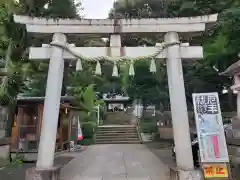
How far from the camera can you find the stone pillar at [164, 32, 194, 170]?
658 centimetres

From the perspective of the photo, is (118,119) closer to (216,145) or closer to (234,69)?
(234,69)

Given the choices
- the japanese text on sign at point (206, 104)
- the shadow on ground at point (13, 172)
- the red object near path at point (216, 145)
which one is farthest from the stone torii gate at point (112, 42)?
the shadow on ground at point (13, 172)

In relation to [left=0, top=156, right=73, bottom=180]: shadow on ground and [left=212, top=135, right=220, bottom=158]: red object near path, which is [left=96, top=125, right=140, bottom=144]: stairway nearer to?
[left=0, top=156, right=73, bottom=180]: shadow on ground

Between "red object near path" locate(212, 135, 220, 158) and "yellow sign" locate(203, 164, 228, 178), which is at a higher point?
"red object near path" locate(212, 135, 220, 158)

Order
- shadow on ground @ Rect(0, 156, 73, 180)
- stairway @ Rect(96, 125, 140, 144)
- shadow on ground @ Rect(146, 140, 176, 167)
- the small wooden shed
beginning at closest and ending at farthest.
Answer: shadow on ground @ Rect(0, 156, 73, 180) < shadow on ground @ Rect(146, 140, 176, 167) < the small wooden shed < stairway @ Rect(96, 125, 140, 144)

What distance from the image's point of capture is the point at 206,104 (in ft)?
23.0

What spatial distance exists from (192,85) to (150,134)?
652cm

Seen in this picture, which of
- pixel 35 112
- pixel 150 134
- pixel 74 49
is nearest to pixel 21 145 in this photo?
pixel 35 112

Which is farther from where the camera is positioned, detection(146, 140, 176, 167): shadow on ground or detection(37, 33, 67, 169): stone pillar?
detection(146, 140, 176, 167): shadow on ground

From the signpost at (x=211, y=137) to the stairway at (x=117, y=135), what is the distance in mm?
13823

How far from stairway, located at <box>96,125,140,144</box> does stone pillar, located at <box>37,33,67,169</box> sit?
14.3 m

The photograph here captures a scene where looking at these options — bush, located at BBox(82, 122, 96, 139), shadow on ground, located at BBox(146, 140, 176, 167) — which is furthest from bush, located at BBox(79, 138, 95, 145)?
shadow on ground, located at BBox(146, 140, 176, 167)

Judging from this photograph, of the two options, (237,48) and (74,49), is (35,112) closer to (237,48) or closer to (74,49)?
(74,49)

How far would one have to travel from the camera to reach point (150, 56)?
7.20 meters
